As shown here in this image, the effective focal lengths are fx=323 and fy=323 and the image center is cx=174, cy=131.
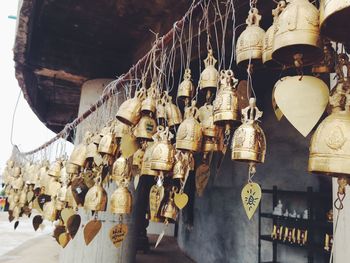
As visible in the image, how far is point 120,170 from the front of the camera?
7.50ft

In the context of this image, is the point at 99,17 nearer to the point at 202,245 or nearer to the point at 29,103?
the point at 29,103

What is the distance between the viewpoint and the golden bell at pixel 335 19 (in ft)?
2.51

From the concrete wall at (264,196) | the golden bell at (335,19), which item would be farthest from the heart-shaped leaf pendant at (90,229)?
the concrete wall at (264,196)

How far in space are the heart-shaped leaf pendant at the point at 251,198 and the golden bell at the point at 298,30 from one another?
1.68 feet

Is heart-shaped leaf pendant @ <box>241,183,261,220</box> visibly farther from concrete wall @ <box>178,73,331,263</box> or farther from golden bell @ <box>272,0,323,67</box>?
concrete wall @ <box>178,73,331,263</box>

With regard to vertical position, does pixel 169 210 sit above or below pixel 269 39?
below

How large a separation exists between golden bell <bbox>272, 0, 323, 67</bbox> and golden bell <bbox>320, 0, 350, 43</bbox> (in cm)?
4

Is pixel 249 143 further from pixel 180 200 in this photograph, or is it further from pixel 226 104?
pixel 180 200

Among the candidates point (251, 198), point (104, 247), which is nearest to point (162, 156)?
point (251, 198)

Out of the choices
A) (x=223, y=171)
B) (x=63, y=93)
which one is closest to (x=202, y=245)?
(x=223, y=171)

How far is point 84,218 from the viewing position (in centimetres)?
427

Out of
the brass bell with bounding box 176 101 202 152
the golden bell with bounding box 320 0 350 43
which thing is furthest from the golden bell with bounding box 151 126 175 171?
the golden bell with bounding box 320 0 350 43

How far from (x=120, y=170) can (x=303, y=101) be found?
1.57 m

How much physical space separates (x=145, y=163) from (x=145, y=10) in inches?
83.1
